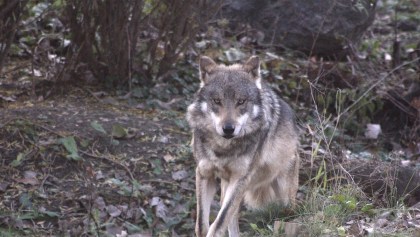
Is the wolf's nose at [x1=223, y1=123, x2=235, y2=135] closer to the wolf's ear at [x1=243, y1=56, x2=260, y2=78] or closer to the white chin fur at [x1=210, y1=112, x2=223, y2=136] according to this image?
the white chin fur at [x1=210, y1=112, x2=223, y2=136]

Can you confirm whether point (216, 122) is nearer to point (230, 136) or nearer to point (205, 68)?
point (230, 136)

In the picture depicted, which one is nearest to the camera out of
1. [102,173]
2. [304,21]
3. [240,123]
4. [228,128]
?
[228,128]

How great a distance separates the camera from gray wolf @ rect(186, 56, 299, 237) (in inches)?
237

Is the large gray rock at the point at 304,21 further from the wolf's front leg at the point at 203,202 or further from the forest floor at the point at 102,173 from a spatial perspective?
the wolf's front leg at the point at 203,202

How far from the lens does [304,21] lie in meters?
11.0

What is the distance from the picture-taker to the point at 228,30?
10461 mm

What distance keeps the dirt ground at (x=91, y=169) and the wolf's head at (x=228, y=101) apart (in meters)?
1.29

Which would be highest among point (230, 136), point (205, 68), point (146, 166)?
point (205, 68)

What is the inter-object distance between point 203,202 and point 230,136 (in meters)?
0.70

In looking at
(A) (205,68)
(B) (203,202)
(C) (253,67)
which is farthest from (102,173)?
(C) (253,67)

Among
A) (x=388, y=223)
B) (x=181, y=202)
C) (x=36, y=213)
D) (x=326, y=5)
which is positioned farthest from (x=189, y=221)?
(x=326, y=5)

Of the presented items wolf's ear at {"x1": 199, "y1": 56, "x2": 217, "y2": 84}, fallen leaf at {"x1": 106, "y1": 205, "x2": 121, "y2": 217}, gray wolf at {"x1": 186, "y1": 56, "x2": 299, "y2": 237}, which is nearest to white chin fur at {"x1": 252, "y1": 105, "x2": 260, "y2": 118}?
gray wolf at {"x1": 186, "y1": 56, "x2": 299, "y2": 237}

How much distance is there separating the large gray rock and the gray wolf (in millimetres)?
4509

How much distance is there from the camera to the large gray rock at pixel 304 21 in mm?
10930
